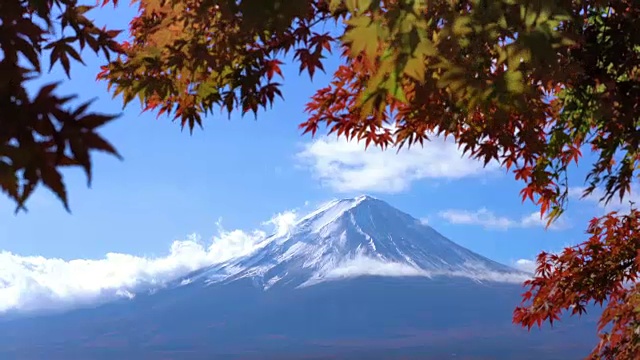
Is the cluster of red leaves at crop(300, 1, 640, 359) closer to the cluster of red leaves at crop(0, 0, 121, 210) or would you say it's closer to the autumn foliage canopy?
the autumn foliage canopy

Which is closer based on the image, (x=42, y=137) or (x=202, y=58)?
(x=42, y=137)

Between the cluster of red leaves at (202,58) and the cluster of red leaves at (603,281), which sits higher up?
the cluster of red leaves at (202,58)

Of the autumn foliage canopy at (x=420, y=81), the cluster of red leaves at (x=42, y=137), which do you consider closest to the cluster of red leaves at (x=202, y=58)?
the autumn foliage canopy at (x=420, y=81)

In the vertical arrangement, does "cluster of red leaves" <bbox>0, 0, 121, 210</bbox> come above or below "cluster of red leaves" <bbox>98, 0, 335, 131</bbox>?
below

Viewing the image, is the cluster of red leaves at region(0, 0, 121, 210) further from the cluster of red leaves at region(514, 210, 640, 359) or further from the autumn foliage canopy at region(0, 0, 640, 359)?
the cluster of red leaves at region(514, 210, 640, 359)

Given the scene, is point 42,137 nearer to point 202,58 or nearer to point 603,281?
point 202,58

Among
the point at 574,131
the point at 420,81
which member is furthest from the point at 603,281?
the point at 420,81

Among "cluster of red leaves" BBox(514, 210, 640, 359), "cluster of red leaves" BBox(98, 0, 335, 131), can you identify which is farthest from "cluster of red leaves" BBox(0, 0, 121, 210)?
"cluster of red leaves" BBox(514, 210, 640, 359)

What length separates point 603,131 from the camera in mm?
6234

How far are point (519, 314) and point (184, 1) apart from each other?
4.43 m

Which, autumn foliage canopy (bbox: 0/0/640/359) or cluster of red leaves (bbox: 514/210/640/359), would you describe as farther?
cluster of red leaves (bbox: 514/210/640/359)

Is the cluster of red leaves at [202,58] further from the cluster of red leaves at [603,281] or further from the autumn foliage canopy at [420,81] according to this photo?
the cluster of red leaves at [603,281]

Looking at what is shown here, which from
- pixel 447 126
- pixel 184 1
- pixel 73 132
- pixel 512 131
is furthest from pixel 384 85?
pixel 512 131

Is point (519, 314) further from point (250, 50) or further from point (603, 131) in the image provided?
point (250, 50)
